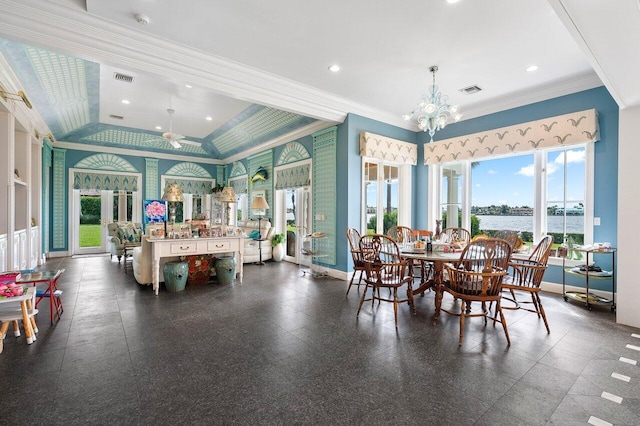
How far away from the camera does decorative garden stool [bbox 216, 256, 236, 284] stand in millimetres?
5098

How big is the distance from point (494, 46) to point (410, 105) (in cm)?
203

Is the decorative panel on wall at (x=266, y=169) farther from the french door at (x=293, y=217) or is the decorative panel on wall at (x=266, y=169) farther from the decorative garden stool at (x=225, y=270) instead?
the decorative garden stool at (x=225, y=270)

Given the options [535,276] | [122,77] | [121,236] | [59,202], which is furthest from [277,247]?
[59,202]

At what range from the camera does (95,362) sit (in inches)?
95.7

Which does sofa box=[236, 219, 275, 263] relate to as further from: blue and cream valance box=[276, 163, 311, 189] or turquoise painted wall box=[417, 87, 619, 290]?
turquoise painted wall box=[417, 87, 619, 290]

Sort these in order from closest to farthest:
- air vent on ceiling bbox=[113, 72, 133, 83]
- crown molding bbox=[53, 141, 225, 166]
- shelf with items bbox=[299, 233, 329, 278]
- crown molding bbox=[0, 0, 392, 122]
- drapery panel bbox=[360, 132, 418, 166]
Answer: crown molding bbox=[0, 0, 392, 122], air vent on ceiling bbox=[113, 72, 133, 83], drapery panel bbox=[360, 132, 418, 166], shelf with items bbox=[299, 233, 329, 278], crown molding bbox=[53, 141, 225, 166]

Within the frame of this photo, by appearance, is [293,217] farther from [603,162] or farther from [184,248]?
[603,162]

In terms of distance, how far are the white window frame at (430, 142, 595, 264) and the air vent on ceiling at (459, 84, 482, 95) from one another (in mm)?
1393

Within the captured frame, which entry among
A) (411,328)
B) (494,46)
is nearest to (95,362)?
(411,328)

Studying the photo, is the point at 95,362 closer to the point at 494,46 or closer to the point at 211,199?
the point at 494,46

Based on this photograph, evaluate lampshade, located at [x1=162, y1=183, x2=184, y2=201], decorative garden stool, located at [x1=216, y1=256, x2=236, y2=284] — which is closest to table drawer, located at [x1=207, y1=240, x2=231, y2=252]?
decorative garden stool, located at [x1=216, y1=256, x2=236, y2=284]

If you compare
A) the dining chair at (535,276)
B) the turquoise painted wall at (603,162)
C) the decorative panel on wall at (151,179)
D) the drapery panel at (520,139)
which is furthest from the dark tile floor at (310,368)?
the decorative panel on wall at (151,179)

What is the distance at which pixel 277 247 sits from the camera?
746 cm

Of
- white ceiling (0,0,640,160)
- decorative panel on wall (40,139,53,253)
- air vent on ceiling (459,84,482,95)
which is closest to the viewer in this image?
white ceiling (0,0,640,160)
